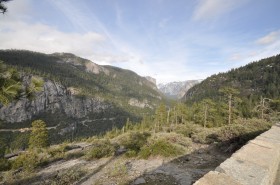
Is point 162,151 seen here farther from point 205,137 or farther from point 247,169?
point 247,169

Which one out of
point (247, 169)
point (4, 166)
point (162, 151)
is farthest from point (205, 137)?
point (4, 166)

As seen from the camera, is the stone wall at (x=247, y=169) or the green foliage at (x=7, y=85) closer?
the stone wall at (x=247, y=169)

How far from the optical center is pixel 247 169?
3902mm

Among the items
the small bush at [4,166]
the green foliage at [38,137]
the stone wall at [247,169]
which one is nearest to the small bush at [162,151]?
the stone wall at [247,169]

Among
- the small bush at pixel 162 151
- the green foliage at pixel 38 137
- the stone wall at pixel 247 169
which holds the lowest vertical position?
the green foliage at pixel 38 137

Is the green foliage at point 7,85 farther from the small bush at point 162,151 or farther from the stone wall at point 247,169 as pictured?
the small bush at point 162,151

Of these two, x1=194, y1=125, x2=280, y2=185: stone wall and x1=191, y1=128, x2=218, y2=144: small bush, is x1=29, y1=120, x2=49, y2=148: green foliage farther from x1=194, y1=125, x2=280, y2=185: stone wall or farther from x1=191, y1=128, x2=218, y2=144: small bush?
x1=194, y1=125, x2=280, y2=185: stone wall

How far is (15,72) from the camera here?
7934 millimetres

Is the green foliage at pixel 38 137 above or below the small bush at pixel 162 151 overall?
below

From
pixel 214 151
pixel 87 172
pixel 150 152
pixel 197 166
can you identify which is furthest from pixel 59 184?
pixel 214 151

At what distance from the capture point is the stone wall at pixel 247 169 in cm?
336

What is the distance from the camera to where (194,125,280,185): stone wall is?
11.0ft

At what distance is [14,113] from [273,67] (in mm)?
222810

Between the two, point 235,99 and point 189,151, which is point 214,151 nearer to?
point 189,151
